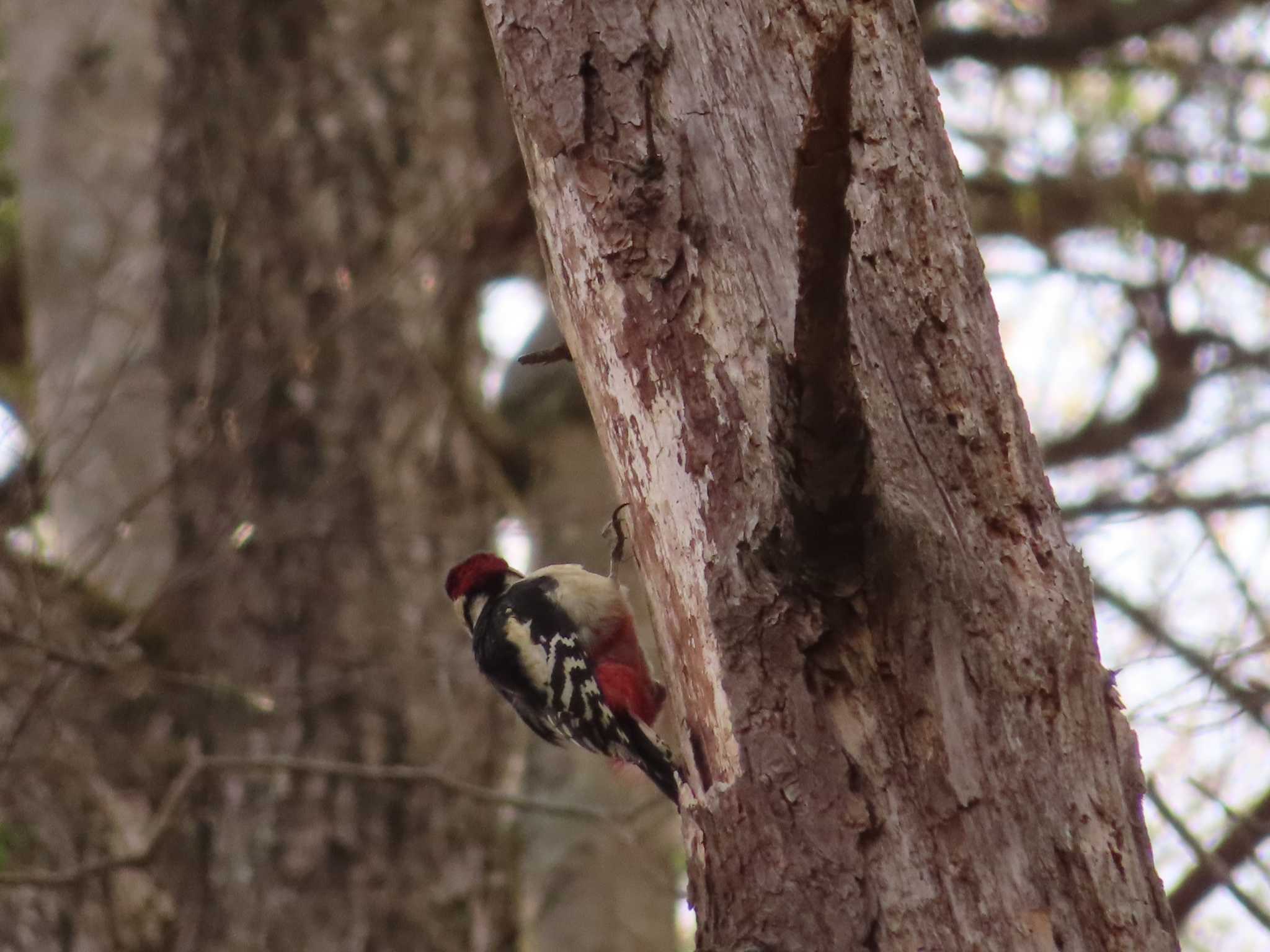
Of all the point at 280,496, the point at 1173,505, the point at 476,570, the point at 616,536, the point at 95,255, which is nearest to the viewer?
the point at 616,536

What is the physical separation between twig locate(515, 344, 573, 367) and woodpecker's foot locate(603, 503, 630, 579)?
64cm

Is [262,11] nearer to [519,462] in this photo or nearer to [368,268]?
[368,268]

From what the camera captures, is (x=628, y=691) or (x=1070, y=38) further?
(x=1070, y=38)

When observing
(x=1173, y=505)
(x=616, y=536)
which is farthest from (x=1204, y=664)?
(x=616, y=536)

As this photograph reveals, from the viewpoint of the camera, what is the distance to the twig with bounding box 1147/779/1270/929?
6.84 ft

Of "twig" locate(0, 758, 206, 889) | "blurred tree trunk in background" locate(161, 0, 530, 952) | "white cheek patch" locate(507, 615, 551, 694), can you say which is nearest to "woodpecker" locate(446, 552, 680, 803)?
"white cheek patch" locate(507, 615, 551, 694)

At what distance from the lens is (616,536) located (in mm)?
3133

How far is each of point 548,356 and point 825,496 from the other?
80 cm

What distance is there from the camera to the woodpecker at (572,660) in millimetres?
3129

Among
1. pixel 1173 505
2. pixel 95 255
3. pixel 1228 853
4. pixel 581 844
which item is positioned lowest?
pixel 1228 853

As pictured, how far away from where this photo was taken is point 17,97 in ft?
17.4

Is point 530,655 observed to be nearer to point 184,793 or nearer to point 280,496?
point 184,793

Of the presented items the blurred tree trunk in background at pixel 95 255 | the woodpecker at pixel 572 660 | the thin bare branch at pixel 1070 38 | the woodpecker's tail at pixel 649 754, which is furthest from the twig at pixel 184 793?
the thin bare branch at pixel 1070 38

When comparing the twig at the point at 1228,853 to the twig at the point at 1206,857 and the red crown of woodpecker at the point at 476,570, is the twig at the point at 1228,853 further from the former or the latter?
the red crown of woodpecker at the point at 476,570
